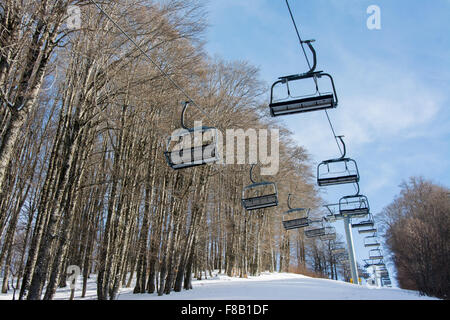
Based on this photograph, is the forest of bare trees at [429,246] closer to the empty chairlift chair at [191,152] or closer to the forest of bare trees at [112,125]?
the forest of bare trees at [112,125]

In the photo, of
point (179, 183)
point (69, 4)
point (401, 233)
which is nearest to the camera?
point (69, 4)

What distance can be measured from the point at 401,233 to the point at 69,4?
34.3 m

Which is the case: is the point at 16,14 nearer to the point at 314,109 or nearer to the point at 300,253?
the point at 314,109

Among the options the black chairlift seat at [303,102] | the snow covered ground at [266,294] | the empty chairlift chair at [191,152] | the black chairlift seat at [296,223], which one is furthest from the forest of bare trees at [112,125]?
the black chairlift seat at [296,223]

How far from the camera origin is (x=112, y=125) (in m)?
11.5

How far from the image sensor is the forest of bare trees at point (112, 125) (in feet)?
20.8

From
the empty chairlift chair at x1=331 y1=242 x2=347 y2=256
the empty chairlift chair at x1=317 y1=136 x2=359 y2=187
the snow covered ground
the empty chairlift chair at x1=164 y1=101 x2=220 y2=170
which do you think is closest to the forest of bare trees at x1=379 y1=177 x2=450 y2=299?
the empty chairlift chair at x1=331 y1=242 x2=347 y2=256

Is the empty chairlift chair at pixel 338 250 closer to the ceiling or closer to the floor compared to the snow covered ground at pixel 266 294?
closer to the ceiling

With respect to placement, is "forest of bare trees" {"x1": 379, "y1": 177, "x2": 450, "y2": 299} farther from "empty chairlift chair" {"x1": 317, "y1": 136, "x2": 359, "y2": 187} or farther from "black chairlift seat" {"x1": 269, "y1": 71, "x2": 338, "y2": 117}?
"black chairlift seat" {"x1": 269, "y1": 71, "x2": 338, "y2": 117}

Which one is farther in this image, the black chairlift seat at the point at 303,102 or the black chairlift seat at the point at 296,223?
the black chairlift seat at the point at 296,223

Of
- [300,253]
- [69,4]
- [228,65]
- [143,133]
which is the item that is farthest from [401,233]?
[69,4]

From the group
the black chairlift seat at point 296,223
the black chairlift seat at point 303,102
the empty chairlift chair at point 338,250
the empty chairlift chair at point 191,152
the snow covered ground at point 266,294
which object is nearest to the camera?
the black chairlift seat at point 303,102

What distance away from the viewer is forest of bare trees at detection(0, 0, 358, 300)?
6.33 meters
